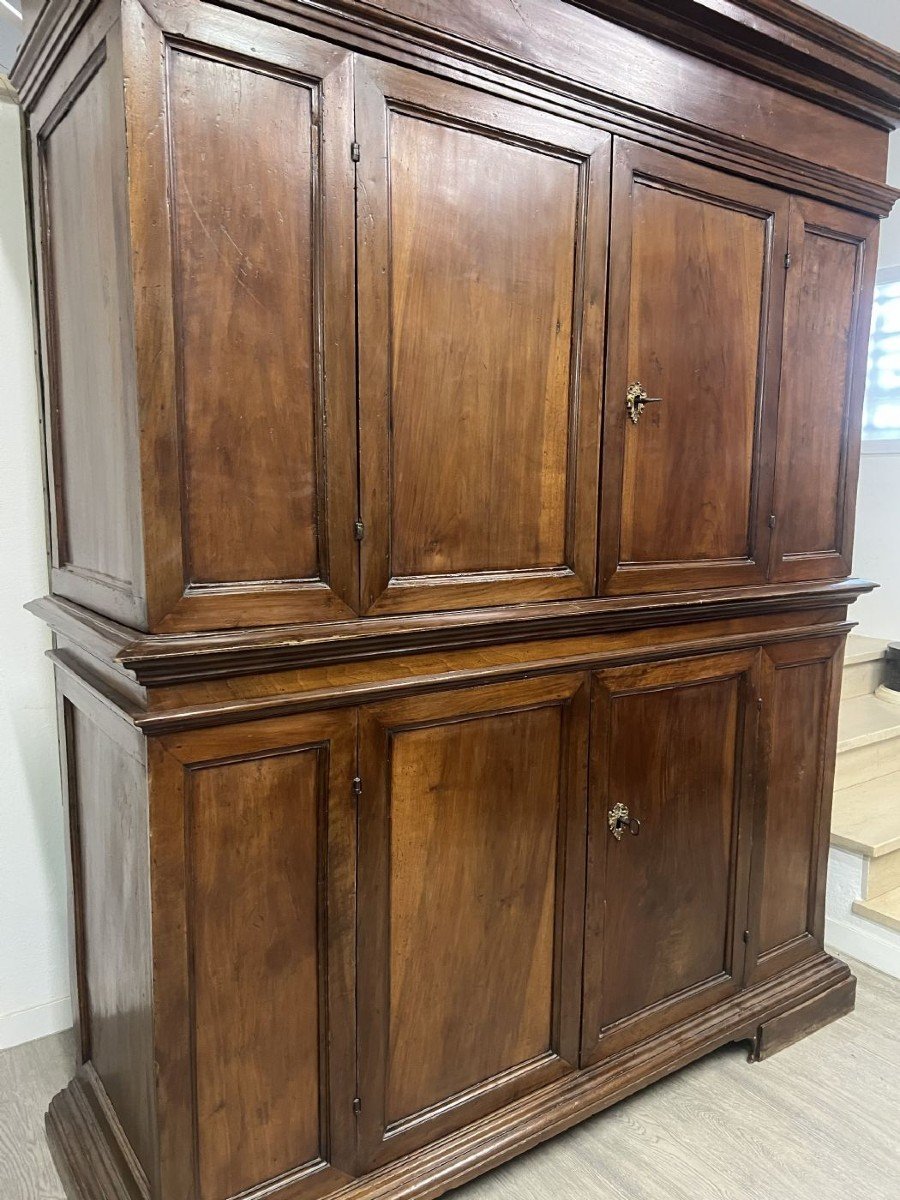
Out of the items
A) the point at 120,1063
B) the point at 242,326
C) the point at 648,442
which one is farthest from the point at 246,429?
the point at 120,1063

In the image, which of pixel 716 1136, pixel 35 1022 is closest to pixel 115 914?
pixel 35 1022

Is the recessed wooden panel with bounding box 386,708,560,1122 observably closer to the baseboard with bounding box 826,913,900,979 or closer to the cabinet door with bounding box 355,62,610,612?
the cabinet door with bounding box 355,62,610,612

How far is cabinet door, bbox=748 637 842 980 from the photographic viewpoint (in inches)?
74.9

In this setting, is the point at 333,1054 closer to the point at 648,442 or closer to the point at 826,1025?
the point at 648,442

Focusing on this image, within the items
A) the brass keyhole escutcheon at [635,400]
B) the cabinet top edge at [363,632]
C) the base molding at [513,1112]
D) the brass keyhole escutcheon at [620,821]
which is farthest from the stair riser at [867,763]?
the brass keyhole escutcheon at [635,400]

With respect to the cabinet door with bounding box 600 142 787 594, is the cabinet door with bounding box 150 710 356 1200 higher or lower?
lower

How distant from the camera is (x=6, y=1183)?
1513mm

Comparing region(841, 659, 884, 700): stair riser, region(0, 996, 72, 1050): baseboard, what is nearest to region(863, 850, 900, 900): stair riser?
region(841, 659, 884, 700): stair riser

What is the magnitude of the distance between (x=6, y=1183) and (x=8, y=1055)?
1.22 feet

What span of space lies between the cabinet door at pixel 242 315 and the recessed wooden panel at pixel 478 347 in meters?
0.11

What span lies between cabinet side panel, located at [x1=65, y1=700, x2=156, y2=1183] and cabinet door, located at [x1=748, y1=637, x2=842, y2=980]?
1.33 meters

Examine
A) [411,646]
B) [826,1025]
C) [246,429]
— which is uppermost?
[246,429]

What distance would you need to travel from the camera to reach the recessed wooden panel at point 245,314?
108 cm

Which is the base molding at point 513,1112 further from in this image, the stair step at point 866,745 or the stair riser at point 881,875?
the stair step at point 866,745
